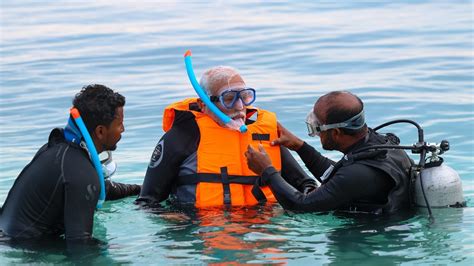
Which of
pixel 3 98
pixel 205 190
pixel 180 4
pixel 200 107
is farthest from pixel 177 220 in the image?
pixel 180 4

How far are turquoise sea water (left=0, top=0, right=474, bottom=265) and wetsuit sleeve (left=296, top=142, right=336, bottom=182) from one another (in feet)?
1.24

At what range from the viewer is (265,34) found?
1516 centimetres

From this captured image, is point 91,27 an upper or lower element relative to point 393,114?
upper

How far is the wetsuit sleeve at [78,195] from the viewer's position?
209 inches

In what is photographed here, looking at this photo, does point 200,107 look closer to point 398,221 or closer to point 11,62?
point 398,221

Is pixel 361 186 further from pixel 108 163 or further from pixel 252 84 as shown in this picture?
pixel 252 84

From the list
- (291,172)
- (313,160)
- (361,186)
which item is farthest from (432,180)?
(291,172)

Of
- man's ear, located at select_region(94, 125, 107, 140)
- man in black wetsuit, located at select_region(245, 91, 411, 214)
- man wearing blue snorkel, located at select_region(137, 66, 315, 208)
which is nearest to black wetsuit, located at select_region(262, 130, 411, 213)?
man in black wetsuit, located at select_region(245, 91, 411, 214)

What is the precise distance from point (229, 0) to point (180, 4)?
2.90 feet

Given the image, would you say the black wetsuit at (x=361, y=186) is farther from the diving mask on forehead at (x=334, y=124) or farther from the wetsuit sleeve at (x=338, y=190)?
the diving mask on forehead at (x=334, y=124)

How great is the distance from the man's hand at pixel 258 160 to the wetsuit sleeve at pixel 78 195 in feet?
3.76

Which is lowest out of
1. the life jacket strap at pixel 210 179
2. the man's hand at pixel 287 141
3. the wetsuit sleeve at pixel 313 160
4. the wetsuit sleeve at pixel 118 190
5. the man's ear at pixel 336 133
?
the wetsuit sleeve at pixel 118 190

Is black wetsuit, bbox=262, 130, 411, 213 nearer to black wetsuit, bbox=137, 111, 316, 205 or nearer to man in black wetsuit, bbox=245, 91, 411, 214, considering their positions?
man in black wetsuit, bbox=245, 91, 411, 214

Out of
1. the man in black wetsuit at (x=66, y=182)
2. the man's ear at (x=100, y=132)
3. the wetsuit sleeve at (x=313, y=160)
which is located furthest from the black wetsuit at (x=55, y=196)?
the wetsuit sleeve at (x=313, y=160)
